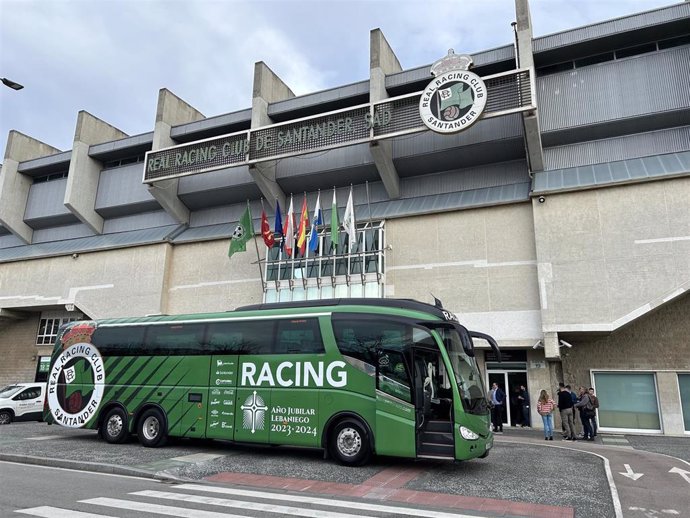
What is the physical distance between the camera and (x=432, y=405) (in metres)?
9.48

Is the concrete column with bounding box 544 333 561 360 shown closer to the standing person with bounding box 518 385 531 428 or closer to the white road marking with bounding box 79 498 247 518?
the standing person with bounding box 518 385 531 428

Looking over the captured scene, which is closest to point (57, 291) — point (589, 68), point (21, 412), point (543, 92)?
point (21, 412)

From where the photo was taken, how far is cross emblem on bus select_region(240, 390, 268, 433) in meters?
11.2

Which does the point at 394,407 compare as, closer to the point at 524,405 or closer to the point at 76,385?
the point at 76,385

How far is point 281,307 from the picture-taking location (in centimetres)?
1185

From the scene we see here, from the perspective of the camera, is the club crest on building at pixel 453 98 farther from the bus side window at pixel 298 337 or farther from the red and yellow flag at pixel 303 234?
the bus side window at pixel 298 337

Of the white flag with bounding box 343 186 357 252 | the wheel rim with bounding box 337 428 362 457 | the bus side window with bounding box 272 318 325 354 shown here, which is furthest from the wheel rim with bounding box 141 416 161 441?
the white flag with bounding box 343 186 357 252

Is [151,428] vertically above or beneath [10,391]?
beneath

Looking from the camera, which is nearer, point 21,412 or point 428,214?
point 21,412

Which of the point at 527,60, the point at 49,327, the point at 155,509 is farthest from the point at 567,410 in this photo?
the point at 49,327

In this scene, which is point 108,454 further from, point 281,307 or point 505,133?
point 505,133

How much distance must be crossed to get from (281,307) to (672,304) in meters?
15.1

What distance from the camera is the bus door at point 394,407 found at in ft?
31.2

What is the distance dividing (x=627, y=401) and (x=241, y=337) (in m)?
14.9
